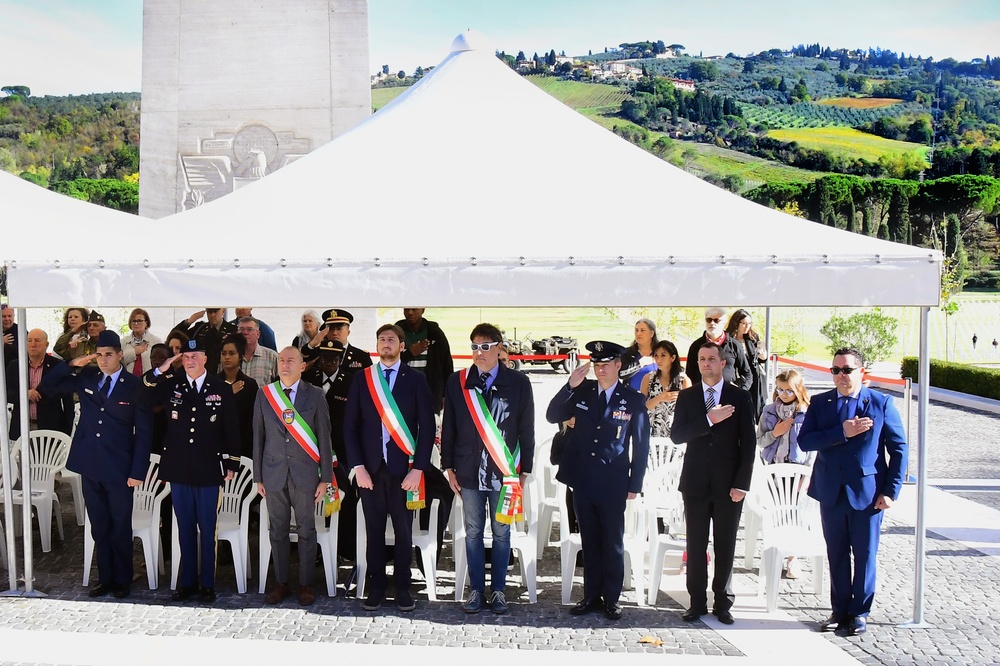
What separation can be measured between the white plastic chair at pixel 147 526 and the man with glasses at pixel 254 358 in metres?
1.27

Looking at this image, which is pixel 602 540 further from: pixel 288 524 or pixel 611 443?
pixel 288 524

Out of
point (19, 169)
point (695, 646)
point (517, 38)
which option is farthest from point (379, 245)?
point (517, 38)

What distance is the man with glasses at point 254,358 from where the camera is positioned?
725cm

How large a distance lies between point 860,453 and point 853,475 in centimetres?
13

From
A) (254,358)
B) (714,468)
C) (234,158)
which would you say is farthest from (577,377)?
(234,158)

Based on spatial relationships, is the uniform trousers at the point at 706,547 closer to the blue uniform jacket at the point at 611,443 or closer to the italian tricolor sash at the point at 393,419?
the blue uniform jacket at the point at 611,443

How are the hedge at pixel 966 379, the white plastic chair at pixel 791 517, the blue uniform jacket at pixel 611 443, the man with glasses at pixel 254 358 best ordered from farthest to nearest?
the hedge at pixel 966 379, the man with glasses at pixel 254 358, the white plastic chair at pixel 791 517, the blue uniform jacket at pixel 611 443

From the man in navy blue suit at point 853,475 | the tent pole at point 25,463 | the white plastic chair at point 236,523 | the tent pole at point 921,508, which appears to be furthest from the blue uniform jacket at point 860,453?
the tent pole at point 25,463

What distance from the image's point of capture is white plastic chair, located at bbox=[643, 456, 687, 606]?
580 centimetres

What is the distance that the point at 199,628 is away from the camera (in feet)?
17.4

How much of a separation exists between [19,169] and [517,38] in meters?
64.6

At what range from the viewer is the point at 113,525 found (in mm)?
5891

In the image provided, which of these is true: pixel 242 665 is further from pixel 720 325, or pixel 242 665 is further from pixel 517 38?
pixel 517 38

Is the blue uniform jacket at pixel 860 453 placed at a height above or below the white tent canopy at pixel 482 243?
below
